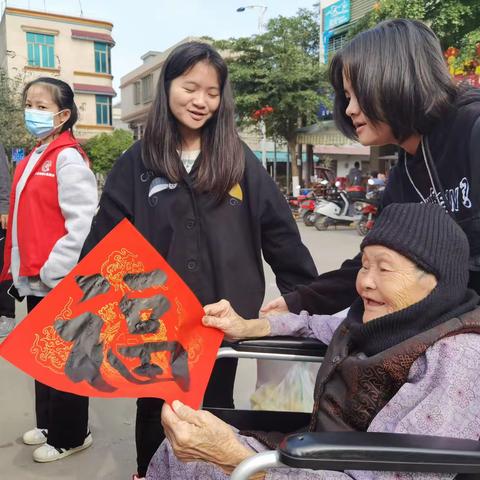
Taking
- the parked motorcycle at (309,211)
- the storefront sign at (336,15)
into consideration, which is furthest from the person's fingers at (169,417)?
the storefront sign at (336,15)

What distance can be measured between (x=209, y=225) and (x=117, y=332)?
52 cm

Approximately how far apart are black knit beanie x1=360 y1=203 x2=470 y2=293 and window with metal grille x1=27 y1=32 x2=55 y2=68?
28.1 meters

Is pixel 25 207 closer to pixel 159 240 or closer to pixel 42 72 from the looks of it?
pixel 159 240

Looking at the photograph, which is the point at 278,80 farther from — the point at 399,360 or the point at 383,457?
the point at 383,457

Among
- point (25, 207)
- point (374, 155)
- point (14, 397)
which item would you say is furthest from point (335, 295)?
point (374, 155)

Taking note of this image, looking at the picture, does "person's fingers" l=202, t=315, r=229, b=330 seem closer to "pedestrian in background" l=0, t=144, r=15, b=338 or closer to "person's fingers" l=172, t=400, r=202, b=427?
"person's fingers" l=172, t=400, r=202, b=427

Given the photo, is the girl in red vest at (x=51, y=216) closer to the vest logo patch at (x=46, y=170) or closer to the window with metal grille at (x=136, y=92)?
the vest logo patch at (x=46, y=170)

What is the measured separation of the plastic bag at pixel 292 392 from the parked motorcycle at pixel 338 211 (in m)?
8.28

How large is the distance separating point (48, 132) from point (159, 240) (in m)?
0.85

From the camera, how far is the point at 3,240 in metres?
3.51

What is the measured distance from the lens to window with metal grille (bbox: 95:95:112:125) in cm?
2792

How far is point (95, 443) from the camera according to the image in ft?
7.66

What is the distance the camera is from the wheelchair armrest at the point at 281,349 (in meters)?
1.42

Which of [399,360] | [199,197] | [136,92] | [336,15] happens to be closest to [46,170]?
[199,197]
